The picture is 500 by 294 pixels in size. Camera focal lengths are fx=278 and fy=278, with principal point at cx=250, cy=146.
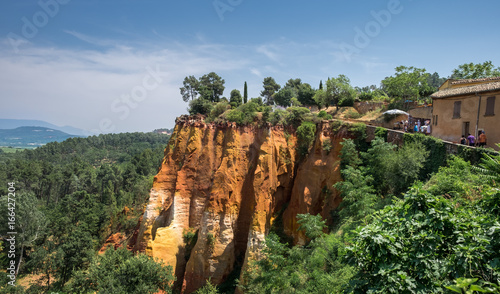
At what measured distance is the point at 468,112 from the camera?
62.4ft

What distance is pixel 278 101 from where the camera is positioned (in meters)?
50.0

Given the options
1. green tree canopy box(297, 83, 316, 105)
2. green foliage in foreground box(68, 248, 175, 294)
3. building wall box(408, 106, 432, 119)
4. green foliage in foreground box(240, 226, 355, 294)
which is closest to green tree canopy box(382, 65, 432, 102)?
building wall box(408, 106, 432, 119)

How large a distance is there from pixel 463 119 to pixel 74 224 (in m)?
50.6

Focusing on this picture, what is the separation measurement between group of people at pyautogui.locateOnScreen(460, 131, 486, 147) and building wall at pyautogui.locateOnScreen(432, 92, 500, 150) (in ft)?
1.90

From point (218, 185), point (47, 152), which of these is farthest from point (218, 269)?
point (47, 152)

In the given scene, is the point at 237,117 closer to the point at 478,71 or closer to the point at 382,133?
the point at 382,133

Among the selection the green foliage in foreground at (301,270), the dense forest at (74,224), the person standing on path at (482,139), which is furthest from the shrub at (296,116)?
the dense forest at (74,224)

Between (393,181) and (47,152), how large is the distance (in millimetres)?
130999

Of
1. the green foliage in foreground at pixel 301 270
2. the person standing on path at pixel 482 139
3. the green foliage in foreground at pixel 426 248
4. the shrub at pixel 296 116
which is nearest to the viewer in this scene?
the green foliage in foreground at pixel 426 248

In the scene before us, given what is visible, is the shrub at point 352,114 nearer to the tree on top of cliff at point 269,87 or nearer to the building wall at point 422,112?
the building wall at point 422,112

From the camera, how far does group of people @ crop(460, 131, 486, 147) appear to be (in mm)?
17008

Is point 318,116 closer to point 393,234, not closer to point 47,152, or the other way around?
point 393,234

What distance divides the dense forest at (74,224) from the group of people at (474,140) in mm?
22320

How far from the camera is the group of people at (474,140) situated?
1701 cm
